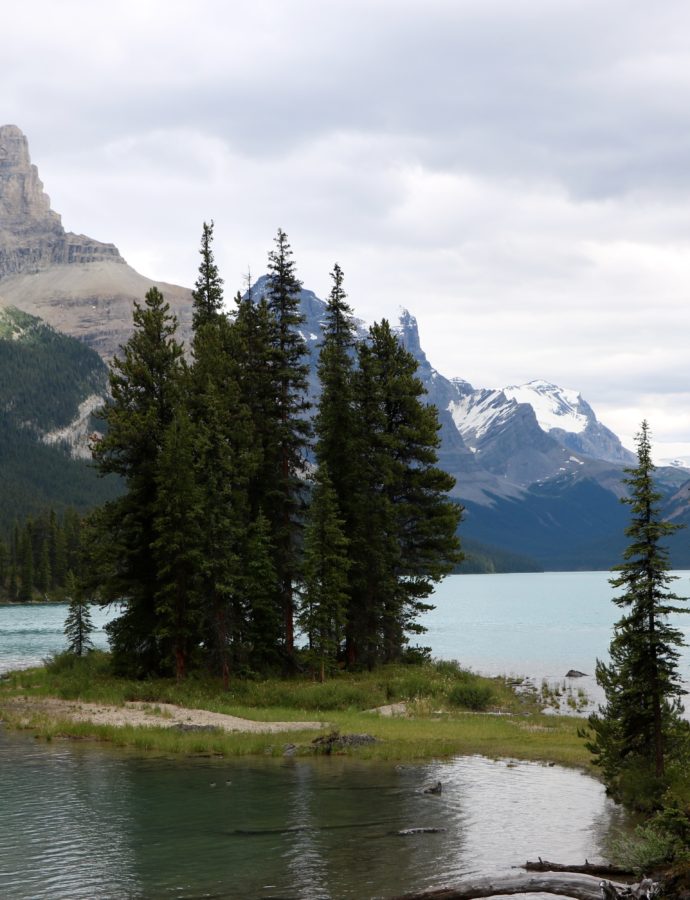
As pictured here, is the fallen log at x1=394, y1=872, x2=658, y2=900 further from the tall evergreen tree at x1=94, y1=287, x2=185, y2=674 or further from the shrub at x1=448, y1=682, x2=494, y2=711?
the tall evergreen tree at x1=94, y1=287, x2=185, y2=674

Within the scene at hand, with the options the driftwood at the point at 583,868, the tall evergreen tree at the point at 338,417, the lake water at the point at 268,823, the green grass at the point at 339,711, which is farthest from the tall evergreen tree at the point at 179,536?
the driftwood at the point at 583,868

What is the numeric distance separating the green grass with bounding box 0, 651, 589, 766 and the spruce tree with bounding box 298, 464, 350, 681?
237 cm

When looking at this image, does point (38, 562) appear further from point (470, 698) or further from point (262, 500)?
point (470, 698)

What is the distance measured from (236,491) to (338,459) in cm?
765

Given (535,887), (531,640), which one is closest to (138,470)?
(535,887)

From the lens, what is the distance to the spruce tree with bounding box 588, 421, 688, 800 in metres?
23.0

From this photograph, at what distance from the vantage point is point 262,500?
54812 mm

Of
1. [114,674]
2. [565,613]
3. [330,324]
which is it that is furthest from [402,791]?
[565,613]

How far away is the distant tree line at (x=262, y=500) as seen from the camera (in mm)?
48438

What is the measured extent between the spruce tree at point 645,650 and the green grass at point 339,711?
7785 millimetres

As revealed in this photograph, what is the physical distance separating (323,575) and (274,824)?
25.9m

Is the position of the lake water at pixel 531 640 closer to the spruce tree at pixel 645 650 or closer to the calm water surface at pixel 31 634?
the spruce tree at pixel 645 650

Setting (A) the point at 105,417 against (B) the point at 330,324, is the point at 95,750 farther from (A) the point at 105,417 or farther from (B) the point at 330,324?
(B) the point at 330,324

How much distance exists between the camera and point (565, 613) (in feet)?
535
